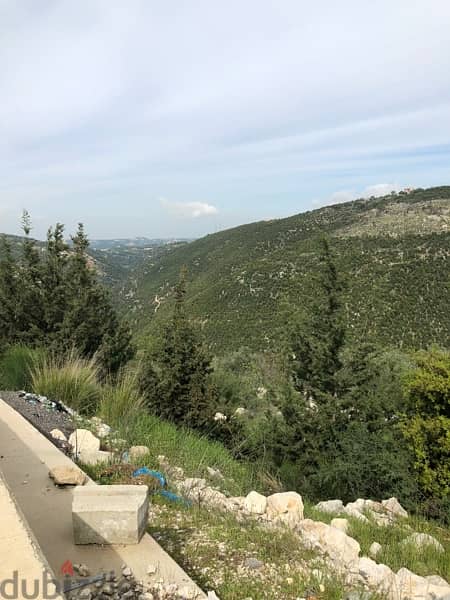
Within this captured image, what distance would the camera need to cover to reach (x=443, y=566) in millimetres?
3676

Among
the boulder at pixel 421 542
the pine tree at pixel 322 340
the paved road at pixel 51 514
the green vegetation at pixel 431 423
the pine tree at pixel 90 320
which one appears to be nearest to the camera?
the paved road at pixel 51 514

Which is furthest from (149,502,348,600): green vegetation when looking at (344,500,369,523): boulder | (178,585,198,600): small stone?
(344,500,369,523): boulder

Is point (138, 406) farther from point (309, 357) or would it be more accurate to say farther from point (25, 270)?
point (25, 270)

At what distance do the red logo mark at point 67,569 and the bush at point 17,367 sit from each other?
185 inches

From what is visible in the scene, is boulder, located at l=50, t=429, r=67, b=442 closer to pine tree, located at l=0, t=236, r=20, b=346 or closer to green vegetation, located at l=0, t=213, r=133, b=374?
green vegetation, located at l=0, t=213, r=133, b=374

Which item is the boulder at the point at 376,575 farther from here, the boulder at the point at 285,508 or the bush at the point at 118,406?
the bush at the point at 118,406

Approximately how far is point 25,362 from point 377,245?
132ft

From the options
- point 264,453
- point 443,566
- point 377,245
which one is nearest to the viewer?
point 443,566

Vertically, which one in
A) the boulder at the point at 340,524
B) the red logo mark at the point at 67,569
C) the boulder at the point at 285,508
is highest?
the red logo mark at the point at 67,569

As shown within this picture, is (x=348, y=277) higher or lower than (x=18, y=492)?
higher

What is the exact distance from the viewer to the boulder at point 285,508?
160 inches

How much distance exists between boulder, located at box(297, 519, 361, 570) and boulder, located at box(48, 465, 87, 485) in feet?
6.01

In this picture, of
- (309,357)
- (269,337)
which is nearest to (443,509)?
(309,357)

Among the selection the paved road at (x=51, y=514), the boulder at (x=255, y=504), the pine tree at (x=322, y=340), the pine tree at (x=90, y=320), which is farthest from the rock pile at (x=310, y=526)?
the pine tree at (x=90, y=320)
